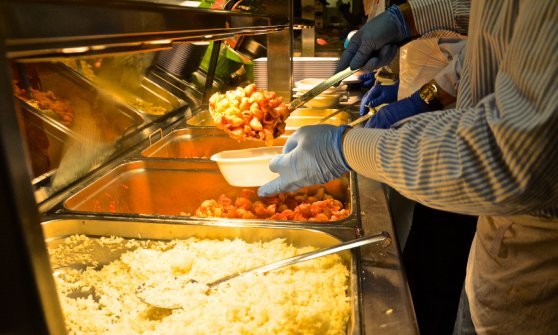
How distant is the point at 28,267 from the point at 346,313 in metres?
0.98

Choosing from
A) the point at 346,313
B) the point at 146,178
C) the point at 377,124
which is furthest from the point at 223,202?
the point at 346,313

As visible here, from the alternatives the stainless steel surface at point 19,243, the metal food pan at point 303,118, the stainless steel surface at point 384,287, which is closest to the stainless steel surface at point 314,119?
the metal food pan at point 303,118

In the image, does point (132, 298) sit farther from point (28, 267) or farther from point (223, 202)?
point (28, 267)

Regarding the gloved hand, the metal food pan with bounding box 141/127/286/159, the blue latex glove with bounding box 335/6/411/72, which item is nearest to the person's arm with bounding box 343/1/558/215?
the blue latex glove with bounding box 335/6/411/72

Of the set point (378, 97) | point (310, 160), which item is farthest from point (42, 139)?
point (378, 97)

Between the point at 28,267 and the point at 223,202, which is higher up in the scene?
the point at 28,267

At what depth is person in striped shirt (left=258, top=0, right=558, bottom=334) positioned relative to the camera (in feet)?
2.70

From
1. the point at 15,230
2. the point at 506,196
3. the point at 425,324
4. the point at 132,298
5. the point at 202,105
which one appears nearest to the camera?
the point at 15,230

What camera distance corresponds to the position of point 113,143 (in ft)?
7.39

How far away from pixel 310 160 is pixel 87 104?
1.50 m

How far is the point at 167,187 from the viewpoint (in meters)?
2.20

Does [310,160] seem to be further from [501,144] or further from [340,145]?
[501,144]

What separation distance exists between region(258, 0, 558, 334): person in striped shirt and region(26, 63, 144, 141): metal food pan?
111 cm

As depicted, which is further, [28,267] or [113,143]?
[113,143]
